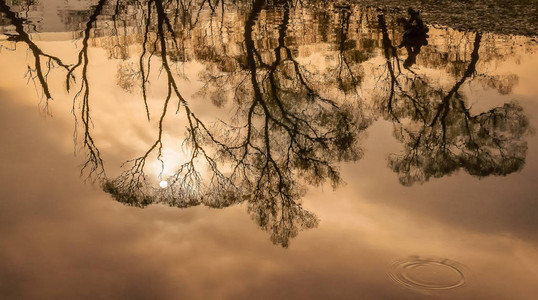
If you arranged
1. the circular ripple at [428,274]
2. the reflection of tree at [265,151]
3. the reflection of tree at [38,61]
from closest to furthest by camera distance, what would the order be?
the circular ripple at [428,274] < the reflection of tree at [265,151] < the reflection of tree at [38,61]

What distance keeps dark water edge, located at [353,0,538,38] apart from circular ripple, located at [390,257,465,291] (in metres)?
11.2

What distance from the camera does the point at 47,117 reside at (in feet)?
38.2

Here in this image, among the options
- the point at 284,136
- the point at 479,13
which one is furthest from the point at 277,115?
the point at 479,13

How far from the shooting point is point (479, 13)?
18109mm

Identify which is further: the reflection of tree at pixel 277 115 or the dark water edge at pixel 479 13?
the dark water edge at pixel 479 13

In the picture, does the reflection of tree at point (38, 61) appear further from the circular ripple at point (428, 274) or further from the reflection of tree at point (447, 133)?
the circular ripple at point (428, 274)

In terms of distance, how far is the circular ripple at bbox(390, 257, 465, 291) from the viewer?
600 cm

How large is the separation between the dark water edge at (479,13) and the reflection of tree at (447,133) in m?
3.89

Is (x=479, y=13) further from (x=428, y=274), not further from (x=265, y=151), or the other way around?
(x=428, y=274)

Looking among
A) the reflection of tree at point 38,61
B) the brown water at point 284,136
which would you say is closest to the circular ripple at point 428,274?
the brown water at point 284,136

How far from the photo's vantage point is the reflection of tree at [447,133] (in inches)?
353

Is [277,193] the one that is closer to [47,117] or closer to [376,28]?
[47,117]

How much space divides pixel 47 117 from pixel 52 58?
432cm

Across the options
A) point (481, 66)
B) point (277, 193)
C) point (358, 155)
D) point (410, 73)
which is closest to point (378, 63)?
point (410, 73)
